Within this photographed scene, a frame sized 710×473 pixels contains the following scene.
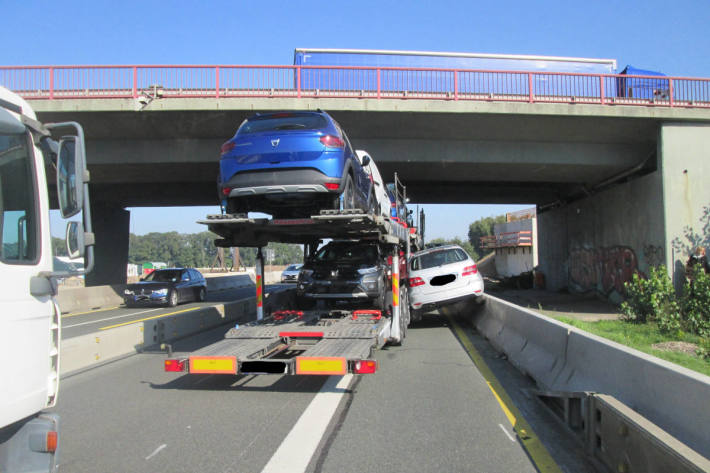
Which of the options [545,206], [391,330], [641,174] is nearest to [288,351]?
[391,330]

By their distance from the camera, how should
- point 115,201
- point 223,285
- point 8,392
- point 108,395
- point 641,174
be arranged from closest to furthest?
point 8,392
point 108,395
point 641,174
point 115,201
point 223,285

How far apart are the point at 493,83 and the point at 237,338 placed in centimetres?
1122

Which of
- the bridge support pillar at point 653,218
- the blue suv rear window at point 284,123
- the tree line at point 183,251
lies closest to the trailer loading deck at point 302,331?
the blue suv rear window at point 284,123

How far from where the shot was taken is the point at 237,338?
7.37m

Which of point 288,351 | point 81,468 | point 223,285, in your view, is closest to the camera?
point 81,468

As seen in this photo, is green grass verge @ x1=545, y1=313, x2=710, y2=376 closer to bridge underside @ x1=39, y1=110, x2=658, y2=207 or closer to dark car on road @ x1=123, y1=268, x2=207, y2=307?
bridge underside @ x1=39, y1=110, x2=658, y2=207

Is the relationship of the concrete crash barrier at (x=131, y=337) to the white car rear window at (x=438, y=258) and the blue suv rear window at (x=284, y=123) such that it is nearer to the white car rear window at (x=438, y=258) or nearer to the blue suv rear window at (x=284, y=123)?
the blue suv rear window at (x=284, y=123)

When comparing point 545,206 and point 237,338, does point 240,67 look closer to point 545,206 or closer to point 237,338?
point 237,338

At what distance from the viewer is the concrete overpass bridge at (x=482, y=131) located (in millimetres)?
14133

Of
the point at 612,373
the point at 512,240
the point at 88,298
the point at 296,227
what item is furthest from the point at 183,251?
the point at 612,373

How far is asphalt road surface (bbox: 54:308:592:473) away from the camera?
4117mm

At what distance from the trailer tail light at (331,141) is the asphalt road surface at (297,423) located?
128 inches

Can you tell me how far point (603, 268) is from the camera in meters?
18.5

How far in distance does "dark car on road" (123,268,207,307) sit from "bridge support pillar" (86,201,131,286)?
4.12 m
